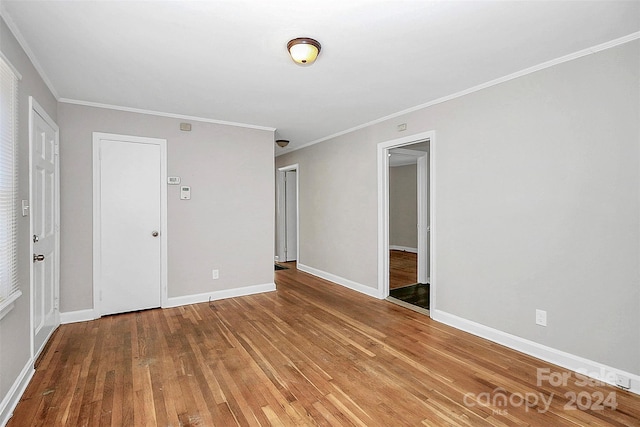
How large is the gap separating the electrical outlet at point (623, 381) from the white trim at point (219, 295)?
3.83 m

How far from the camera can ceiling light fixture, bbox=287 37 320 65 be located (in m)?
2.22

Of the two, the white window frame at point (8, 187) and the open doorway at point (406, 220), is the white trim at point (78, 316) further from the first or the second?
the open doorway at point (406, 220)

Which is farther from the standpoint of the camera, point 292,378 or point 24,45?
point 292,378

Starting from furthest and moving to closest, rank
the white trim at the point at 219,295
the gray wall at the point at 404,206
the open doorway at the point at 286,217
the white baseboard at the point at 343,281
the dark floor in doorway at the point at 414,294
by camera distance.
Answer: the gray wall at the point at 404,206 < the open doorway at the point at 286,217 < the white baseboard at the point at 343,281 < the dark floor in doorway at the point at 414,294 < the white trim at the point at 219,295

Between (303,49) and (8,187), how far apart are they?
2129 mm

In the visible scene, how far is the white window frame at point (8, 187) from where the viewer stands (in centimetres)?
191

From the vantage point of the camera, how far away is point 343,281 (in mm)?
5129

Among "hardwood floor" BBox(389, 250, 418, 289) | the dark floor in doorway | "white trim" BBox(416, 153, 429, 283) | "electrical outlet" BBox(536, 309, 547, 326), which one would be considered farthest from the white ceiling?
"hardwood floor" BBox(389, 250, 418, 289)

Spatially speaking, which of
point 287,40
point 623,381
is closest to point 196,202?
point 287,40

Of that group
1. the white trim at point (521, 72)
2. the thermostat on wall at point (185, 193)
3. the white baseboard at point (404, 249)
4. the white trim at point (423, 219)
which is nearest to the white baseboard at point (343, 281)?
the white trim at point (423, 219)

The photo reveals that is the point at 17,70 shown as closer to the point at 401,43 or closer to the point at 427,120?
the point at 401,43

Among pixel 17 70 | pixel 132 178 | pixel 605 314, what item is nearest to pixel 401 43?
pixel 605 314

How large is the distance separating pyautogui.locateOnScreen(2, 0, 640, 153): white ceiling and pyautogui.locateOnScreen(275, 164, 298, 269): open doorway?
3.64 m

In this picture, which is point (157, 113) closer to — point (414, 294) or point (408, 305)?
point (408, 305)
